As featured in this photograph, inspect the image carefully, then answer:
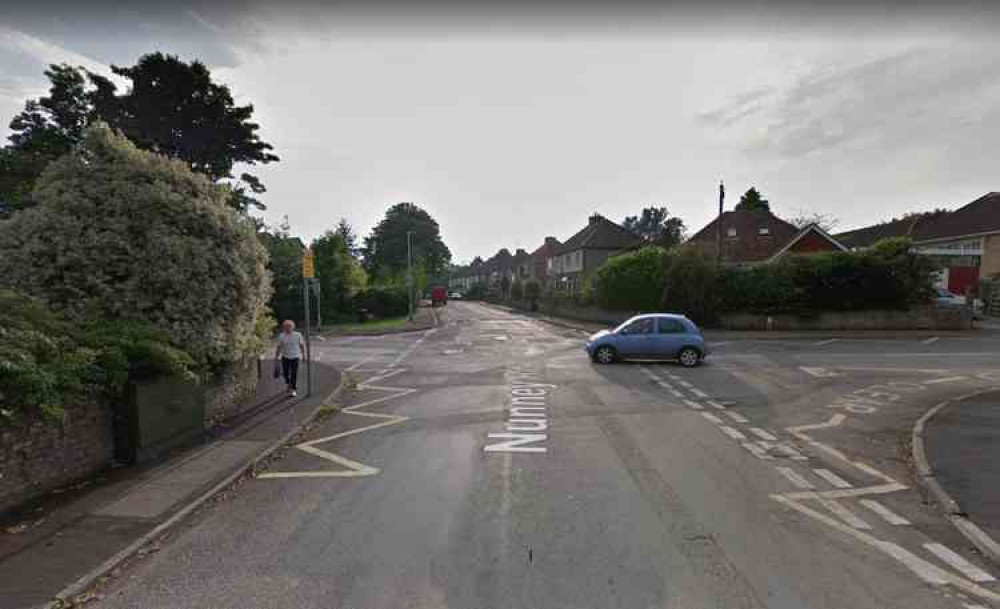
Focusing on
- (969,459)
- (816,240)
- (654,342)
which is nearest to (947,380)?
Result: (654,342)

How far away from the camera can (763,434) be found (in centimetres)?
706

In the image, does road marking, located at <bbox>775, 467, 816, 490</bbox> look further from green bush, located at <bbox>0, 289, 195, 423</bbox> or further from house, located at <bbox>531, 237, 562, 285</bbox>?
house, located at <bbox>531, 237, 562, 285</bbox>

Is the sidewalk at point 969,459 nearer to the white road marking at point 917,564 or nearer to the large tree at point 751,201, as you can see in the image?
the white road marking at point 917,564

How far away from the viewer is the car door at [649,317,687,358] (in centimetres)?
1333

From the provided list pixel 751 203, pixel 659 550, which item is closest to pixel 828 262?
pixel 659 550

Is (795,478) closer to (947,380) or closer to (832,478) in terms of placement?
(832,478)

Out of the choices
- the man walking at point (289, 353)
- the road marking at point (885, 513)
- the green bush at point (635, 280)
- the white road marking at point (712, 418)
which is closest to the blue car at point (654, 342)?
the white road marking at point (712, 418)

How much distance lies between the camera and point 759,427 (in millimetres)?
7430

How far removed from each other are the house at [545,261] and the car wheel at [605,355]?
46.1 m

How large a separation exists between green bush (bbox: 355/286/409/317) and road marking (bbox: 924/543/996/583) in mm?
34291

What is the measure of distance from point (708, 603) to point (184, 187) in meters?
9.35

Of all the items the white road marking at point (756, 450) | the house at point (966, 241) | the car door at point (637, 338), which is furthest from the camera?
the house at point (966, 241)

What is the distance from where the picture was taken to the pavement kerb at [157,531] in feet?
10.6

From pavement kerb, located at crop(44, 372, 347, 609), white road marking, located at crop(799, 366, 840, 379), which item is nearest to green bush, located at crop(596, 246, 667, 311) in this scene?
white road marking, located at crop(799, 366, 840, 379)
